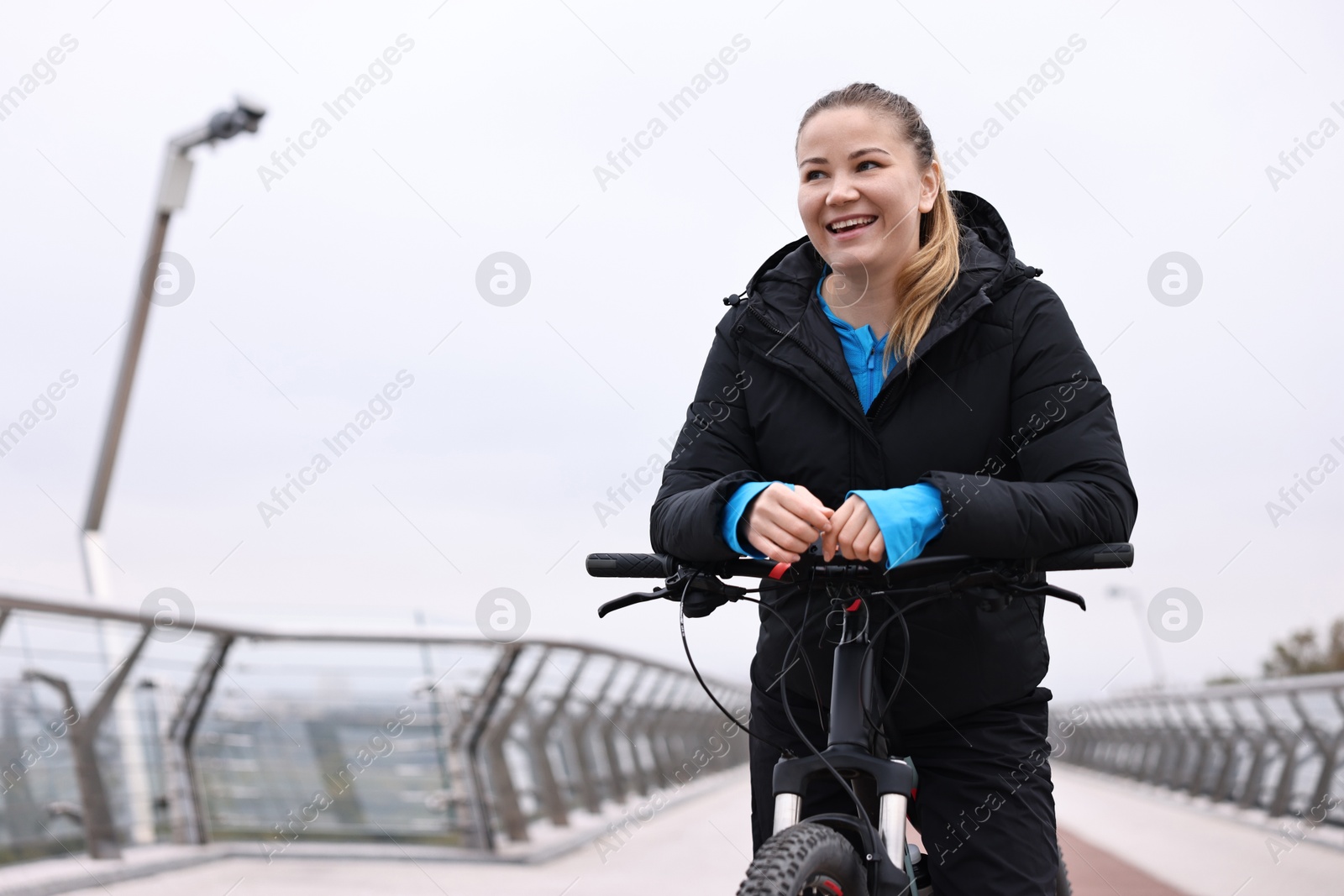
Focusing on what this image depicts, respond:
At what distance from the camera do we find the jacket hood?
7.81ft

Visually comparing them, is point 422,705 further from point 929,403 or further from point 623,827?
point 929,403

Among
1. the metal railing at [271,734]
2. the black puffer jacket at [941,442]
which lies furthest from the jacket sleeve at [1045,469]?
the metal railing at [271,734]

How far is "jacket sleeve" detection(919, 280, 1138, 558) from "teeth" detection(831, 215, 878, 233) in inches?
11.6

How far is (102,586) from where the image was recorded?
749 centimetres

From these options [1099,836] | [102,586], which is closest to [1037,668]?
[102,586]

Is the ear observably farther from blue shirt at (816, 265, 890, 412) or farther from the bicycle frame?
the bicycle frame

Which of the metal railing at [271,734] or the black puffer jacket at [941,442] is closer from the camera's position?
the black puffer jacket at [941,442]

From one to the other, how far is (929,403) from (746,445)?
1.18 feet


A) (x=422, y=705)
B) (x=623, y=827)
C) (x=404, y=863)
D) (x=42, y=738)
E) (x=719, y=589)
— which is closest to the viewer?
(x=719, y=589)

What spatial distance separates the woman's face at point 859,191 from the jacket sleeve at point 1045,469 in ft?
0.83

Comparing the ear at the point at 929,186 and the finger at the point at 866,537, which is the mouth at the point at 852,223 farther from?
the finger at the point at 866,537

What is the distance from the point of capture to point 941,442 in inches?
92.5

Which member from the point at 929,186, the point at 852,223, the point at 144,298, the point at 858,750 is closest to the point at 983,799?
the point at 858,750

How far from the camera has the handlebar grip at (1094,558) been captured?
6.74ft
